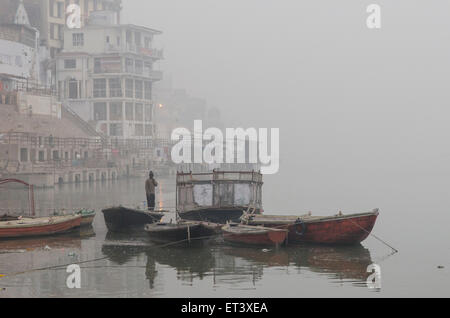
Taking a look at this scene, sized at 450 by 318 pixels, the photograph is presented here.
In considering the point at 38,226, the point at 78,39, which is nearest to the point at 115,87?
the point at 78,39

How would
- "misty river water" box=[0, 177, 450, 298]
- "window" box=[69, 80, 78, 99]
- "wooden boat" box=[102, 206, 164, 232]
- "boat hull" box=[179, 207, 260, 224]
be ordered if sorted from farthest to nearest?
"window" box=[69, 80, 78, 99], "boat hull" box=[179, 207, 260, 224], "wooden boat" box=[102, 206, 164, 232], "misty river water" box=[0, 177, 450, 298]

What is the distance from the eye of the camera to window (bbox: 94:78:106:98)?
93.0 metres

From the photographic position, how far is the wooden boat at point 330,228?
24.5 meters

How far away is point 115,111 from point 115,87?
335 cm

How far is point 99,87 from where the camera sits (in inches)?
3671

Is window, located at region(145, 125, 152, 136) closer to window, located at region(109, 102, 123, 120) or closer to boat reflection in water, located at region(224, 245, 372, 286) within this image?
window, located at region(109, 102, 123, 120)

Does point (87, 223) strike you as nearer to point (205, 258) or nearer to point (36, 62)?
point (205, 258)

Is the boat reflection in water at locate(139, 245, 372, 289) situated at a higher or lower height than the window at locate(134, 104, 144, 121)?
lower

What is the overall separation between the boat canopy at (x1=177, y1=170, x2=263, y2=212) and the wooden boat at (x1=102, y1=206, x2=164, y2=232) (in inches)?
53.5

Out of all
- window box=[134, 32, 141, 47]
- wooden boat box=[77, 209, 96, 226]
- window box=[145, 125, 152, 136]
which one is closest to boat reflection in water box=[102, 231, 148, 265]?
wooden boat box=[77, 209, 96, 226]

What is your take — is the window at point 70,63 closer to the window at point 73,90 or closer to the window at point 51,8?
the window at point 73,90

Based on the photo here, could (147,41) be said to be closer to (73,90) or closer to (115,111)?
(115,111)

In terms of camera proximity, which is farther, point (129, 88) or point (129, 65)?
point (129, 88)

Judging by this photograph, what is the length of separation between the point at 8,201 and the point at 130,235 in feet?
74.8
